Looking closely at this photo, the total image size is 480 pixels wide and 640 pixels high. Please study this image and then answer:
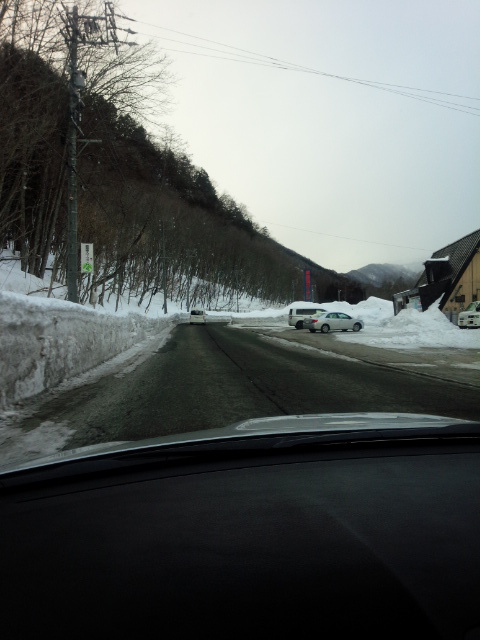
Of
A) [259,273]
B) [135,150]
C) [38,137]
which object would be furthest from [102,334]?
[259,273]

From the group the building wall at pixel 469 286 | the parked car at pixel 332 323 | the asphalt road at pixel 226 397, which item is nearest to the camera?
the asphalt road at pixel 226 397

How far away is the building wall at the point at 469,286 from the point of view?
31.9 metres

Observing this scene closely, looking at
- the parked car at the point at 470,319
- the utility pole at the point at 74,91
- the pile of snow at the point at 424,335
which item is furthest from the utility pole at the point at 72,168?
the parked car at the point at 470,319

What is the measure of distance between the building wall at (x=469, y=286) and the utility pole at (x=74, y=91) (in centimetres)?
2593

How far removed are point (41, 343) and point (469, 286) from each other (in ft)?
101

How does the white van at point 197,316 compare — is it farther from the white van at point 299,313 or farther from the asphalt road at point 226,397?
the asphalt road at point 226,397

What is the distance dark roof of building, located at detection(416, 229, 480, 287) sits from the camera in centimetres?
3161

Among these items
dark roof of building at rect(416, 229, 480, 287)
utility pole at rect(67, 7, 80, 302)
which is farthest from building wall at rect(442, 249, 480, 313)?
utility pole at rect(67, 7, 80, 302)

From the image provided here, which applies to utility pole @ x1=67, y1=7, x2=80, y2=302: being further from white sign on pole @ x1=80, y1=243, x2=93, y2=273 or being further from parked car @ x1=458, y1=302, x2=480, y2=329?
parked car @ x1=458, y1=302, x2=480, y2=329

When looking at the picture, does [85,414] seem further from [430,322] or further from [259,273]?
[259,273]

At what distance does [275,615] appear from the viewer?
121 cm

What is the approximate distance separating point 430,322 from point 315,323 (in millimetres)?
7414

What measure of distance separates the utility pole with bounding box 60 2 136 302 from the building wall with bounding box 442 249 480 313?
25.9 meters

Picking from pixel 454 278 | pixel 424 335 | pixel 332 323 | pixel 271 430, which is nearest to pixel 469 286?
pixel 454 278
